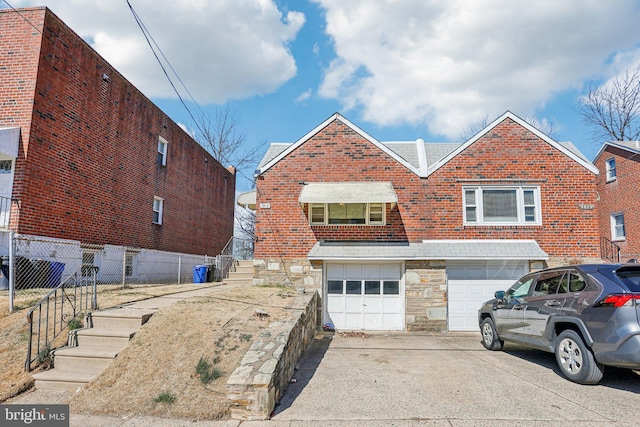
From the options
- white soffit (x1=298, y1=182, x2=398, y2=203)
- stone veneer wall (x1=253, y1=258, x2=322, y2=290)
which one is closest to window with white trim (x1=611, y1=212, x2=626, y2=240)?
white soffit (x1=298, y1=182, x2=398, y2=203)

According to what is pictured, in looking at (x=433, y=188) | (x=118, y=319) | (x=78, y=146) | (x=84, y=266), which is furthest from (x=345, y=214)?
(x=78, y=146)

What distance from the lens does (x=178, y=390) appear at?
17.2ft

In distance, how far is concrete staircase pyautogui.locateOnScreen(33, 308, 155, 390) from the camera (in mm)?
5785

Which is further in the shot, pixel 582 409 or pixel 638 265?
pixel 638 265

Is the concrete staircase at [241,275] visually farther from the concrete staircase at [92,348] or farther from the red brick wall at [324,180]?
the concrete staircase at [92,348]

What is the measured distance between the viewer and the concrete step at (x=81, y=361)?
604cm

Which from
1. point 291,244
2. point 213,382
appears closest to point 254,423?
point 213,382

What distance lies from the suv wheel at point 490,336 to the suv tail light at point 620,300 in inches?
Answer: 126

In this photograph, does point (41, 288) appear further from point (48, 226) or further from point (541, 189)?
point (541, 189)

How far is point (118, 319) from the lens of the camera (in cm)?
685

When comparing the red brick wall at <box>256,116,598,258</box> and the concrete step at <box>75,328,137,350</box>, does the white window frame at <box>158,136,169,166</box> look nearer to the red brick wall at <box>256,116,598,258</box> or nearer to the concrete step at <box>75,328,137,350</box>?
the red brick wall at <box>256,116,598,258</box>

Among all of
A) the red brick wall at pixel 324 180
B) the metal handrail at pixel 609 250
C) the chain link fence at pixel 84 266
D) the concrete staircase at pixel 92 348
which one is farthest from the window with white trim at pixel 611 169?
the concrete staircase at pixel 92 348

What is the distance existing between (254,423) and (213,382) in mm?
940

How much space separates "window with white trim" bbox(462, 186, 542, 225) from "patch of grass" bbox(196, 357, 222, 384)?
9.23 metres
